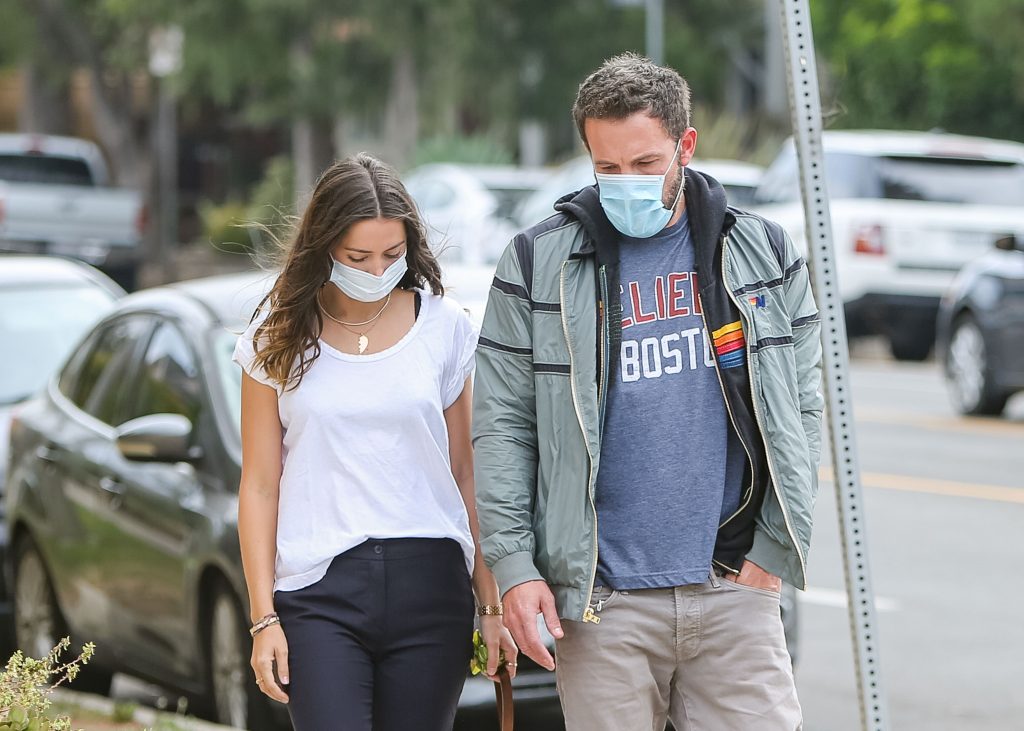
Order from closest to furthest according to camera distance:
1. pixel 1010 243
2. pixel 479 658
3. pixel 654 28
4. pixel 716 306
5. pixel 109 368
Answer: pixel 716 306
pixel 479 658
pixel 109 368
pixel 1010 243
pixel 654 28

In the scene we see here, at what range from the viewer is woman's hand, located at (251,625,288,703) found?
373 centimetres

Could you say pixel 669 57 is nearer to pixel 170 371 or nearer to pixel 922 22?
pixel 922 22

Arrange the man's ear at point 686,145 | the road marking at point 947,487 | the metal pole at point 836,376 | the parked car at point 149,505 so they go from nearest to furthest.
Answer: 1. the metal pole at point 836,376
2. the man's ear at point 686,145
3. the parked car at point 149,505
4. the road marking at point 947,487

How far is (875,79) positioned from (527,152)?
15.8 metres

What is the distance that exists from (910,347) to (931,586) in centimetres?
1066

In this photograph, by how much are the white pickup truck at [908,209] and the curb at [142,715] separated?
40.4 feet

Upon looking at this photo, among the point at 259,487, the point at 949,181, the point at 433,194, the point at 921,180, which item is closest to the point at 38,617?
the point at 259,487

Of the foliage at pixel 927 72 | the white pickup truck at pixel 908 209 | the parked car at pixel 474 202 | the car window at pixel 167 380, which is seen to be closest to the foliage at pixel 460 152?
Answer: the foliage at pixel 927 72

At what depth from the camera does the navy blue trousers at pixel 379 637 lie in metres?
3.72

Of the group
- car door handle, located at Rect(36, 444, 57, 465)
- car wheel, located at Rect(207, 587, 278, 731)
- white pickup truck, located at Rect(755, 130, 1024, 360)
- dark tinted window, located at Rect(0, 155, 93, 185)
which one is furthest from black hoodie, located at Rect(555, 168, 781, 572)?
dark tinted window, located at Rect(0, 155, 93, 185)

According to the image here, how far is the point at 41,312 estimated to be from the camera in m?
9.66

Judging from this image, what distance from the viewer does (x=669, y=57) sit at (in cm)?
4116

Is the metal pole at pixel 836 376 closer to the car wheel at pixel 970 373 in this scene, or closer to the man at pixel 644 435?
the man at pixel 644 435

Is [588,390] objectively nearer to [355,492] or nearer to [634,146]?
[634,146]
